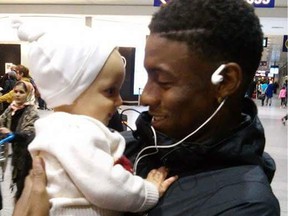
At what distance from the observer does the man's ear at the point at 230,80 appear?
1064mm

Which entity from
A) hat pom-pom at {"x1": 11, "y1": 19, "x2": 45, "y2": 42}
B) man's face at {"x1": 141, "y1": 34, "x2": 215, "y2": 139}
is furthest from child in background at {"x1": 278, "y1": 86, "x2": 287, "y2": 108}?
man's face at {"x1": 141, "y1": 34, "x2": 215, "y2": 139}

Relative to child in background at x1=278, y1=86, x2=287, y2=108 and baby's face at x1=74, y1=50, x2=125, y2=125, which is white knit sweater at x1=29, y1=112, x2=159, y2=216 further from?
child in background at x1=278, y1=86, x2=287, y2=108

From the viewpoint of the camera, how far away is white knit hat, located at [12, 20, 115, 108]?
4.15 ft

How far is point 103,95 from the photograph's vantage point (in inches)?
49.9

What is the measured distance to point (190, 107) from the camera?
3.50 feet

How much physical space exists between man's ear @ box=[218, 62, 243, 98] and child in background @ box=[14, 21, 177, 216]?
0.28 metres

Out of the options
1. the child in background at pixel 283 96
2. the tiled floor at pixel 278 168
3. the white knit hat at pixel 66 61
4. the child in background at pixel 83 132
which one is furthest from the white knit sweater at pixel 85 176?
the child in background at pixel 283 96

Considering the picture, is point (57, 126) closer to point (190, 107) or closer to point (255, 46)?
point (190, 107)

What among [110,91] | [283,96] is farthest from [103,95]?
[283,96]

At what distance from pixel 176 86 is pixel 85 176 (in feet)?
1.12

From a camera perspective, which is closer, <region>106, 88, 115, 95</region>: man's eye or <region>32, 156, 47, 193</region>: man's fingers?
<region>32, 156, 47, 193</region>: man's fingers

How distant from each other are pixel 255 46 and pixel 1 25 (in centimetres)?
1370

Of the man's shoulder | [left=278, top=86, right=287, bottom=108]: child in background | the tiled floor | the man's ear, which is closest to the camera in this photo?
the man's shoulder

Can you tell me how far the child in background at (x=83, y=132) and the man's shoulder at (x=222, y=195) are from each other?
0.15ft
